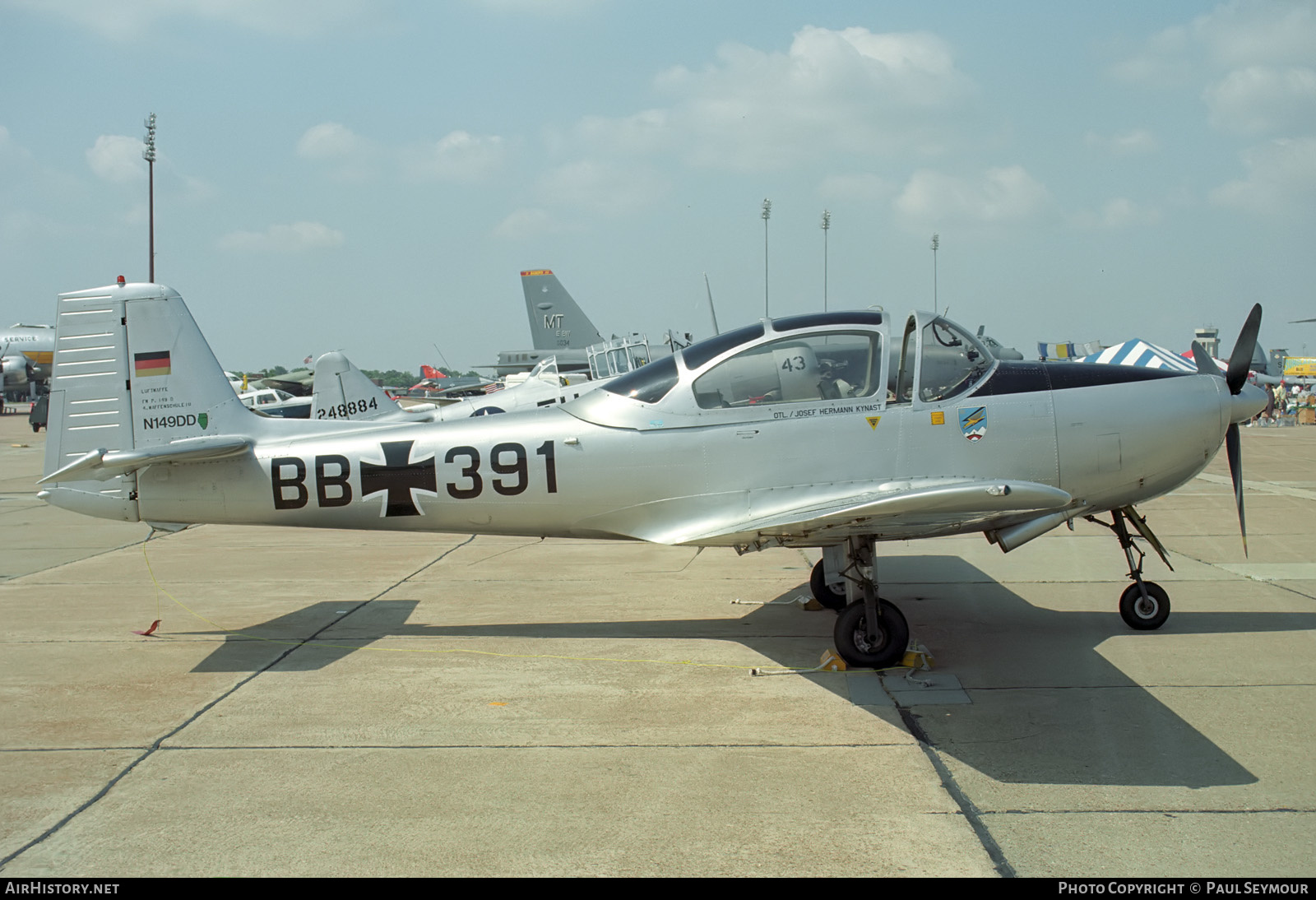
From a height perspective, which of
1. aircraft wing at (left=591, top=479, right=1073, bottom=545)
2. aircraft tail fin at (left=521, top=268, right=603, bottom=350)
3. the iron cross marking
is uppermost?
aircraft tail fin at (left=521, top=268, right=603, bottom=350)

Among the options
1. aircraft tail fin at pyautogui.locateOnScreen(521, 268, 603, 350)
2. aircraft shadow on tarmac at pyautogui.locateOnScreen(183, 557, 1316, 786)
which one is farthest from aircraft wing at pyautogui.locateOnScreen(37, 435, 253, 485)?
aircraft tail fin at pyautogui.locateOnScreen(521, 268, 603, 350)

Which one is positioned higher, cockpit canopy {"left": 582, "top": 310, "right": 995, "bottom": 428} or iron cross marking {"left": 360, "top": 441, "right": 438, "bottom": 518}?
cockpit canopy {"left": 582, "top": 310, "right": 995, "bottom": 428}

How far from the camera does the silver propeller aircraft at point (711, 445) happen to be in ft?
21.5

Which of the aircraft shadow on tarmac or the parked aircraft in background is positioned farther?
the parked aircraft in background

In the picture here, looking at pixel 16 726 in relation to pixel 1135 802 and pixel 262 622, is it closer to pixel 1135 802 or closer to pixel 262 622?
pixel 262 622

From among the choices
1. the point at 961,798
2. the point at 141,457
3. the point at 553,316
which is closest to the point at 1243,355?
the point at 961,798

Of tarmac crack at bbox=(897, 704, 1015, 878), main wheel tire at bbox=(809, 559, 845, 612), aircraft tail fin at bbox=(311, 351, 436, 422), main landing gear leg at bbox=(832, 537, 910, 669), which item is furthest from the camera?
aircraft tail fin at bbox=(311, 351, 436, 422)

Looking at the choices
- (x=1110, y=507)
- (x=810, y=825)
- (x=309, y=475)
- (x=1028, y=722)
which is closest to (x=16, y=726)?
(x=309, y=475)

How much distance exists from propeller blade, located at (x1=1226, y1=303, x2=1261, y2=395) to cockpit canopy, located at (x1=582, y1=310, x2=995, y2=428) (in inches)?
67.0

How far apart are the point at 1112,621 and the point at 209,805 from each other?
6.36 metres

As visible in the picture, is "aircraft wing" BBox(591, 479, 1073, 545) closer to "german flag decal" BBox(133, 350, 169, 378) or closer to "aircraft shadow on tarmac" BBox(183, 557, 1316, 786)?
"aircraft shadow on tarmac" BBox(183, 557, 1316, 786)

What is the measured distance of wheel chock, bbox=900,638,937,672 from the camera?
647 centimetres

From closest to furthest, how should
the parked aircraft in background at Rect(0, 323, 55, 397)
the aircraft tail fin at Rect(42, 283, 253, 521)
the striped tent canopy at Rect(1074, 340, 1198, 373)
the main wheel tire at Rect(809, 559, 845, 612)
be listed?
the aircraft tail fin at Rect(42, 283, 253, 521) < the main wheel tire at Rect(809, 559, 845, 612) < the striped tent canopy at Rect(1074, 340, 1198, 373) < the parked aircraft in background at Rect(0, 323, 55, 397)

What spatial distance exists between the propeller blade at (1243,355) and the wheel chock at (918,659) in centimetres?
287
